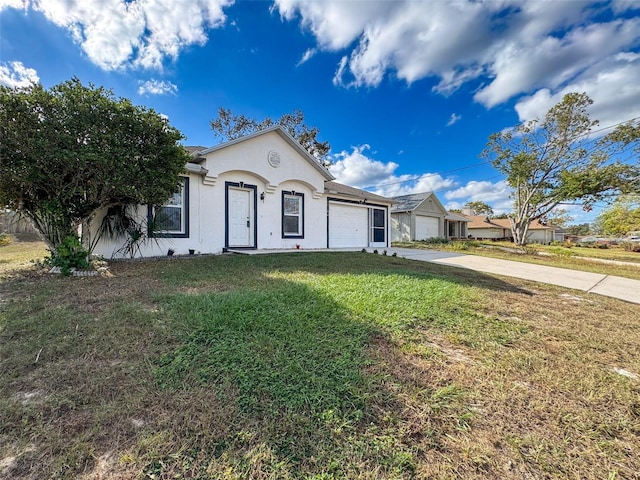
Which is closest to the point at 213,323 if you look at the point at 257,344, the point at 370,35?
the point at 257,344

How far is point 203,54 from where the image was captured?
10062 mm

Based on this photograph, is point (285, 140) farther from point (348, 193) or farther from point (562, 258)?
point (562, 258)

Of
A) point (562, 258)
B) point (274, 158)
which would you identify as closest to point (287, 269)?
point (274, 158)

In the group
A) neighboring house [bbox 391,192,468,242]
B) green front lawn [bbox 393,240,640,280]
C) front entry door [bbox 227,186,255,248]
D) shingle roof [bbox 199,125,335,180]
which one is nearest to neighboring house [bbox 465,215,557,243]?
neighboring house [bbox 391,192,468,242]

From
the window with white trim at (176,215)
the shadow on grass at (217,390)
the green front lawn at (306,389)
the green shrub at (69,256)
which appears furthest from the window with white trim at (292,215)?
the shadow on grass at (217,390)

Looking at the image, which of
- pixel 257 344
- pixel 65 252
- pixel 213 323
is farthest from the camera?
pixel 65 252

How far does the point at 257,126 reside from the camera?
880 inches

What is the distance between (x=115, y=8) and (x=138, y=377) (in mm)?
9142

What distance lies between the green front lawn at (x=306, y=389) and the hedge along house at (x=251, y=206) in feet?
15.4

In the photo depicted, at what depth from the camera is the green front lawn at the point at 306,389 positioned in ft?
4.74

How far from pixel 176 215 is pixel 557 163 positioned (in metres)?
26.6

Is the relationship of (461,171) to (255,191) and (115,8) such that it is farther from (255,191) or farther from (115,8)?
(115,8)

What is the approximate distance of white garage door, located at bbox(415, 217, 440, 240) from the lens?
923 inches

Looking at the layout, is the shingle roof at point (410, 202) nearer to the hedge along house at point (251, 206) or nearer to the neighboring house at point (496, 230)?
the hedge along house at point (251, 206)
